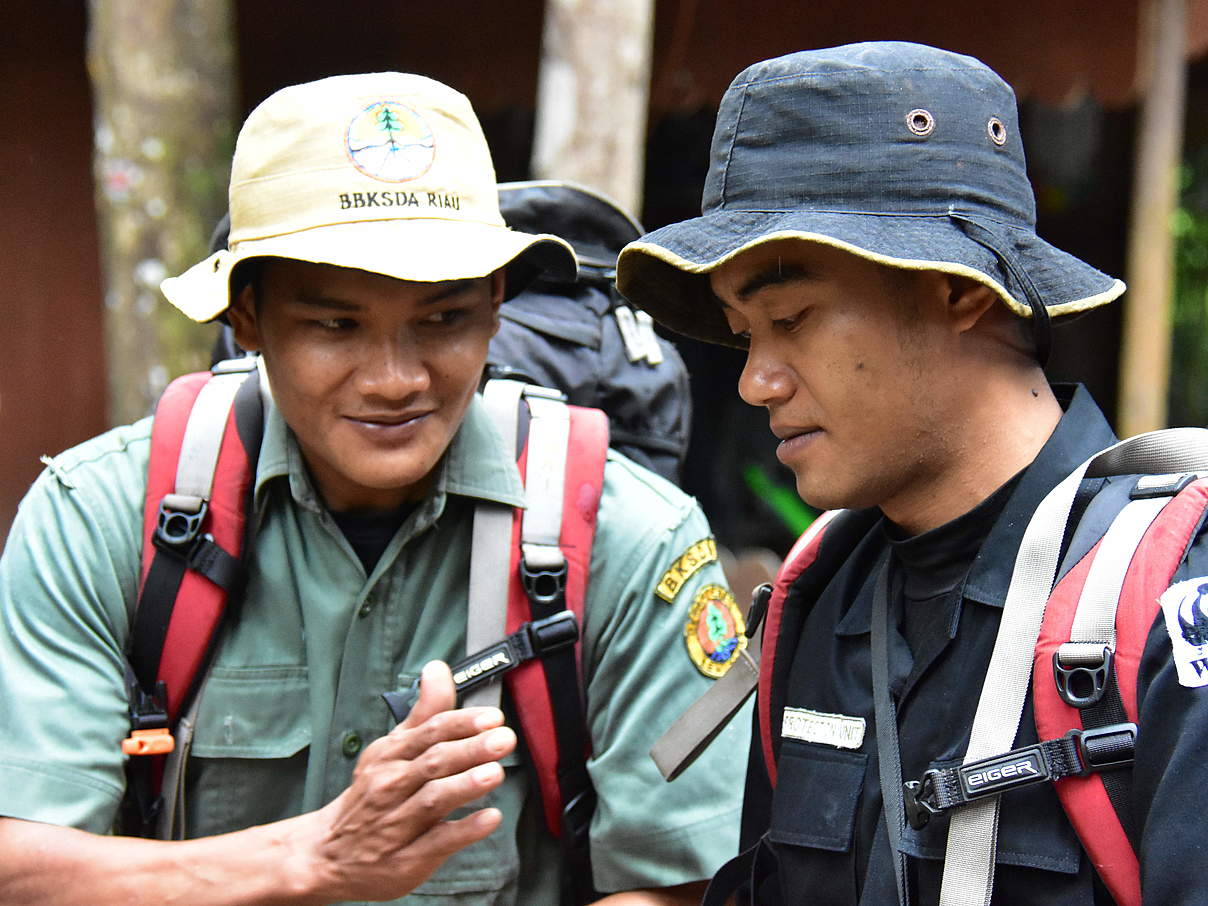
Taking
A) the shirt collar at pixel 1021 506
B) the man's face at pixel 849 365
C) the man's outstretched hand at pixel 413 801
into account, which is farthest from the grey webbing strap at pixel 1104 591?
the man's outstretched hand at pixel 413 801

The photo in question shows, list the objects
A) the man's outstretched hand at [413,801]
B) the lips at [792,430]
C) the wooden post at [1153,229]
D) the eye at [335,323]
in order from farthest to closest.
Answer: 1. the wooden post at [1153,229]
2. the eye at [335,323]
3. the man's outstretched hand at [413,801]
4. the lips at [792,430]

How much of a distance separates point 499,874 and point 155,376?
266cm

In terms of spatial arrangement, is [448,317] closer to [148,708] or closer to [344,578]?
[344,578]

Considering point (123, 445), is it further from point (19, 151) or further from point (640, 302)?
point (19, 151)

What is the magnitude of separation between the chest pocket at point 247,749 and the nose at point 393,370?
566 millimetres

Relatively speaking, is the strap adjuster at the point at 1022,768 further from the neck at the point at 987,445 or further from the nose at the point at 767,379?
the nose at the point at 767,379

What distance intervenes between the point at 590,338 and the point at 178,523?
107cm

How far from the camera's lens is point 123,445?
257 cm

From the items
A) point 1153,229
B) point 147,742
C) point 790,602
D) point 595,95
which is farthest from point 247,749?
point 1153,229

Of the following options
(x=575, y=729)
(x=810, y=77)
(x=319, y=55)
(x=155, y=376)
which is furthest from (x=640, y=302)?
(x=319, y=55)

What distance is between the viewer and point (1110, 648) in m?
1.55

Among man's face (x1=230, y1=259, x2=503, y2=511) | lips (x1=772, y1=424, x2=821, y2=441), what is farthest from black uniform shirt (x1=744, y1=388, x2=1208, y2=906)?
man's face (x1=230, y1=259, x2=503, y2=511)

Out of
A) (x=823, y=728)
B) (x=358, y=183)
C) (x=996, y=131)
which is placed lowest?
(x=823, y=728)

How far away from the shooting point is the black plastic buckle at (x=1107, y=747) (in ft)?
A: 5.00
